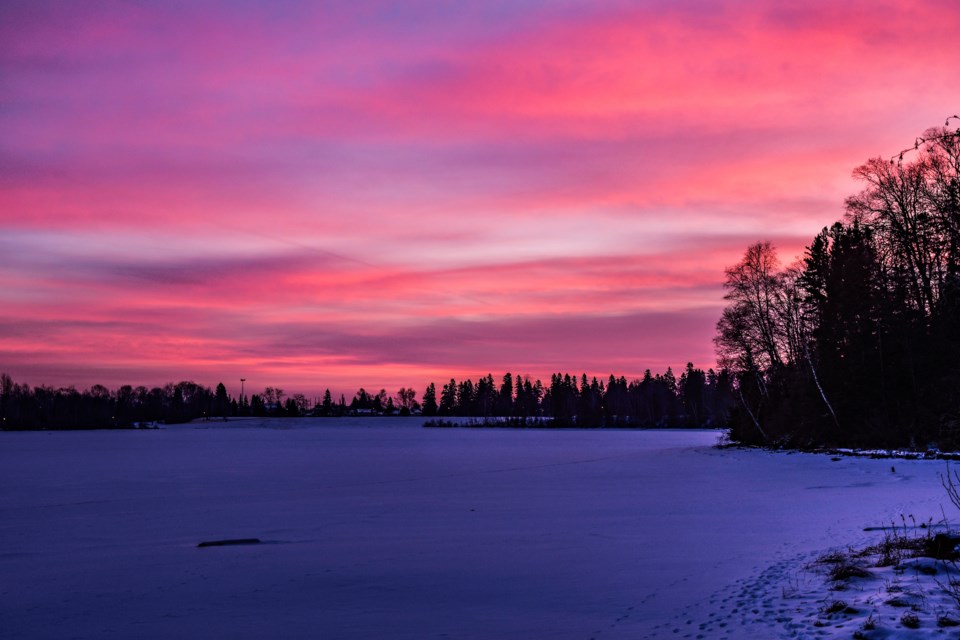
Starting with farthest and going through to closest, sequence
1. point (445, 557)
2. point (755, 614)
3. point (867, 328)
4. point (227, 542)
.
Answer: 1. point (867, 328)
2. point (227, 542)
3. point (445, 557)
4. point (755, 614)

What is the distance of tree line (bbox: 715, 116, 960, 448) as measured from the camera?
4331 cm

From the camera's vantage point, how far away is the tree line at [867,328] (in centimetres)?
4331

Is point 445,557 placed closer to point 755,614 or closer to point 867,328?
point 755,614

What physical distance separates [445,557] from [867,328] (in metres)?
42.5

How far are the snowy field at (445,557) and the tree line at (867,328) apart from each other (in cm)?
1468

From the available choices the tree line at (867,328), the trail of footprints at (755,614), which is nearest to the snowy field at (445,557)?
the trail of footprints at (755,614)

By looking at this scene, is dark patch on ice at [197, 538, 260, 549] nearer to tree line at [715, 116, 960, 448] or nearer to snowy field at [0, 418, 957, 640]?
snowy field at [0, 418, 957, 640]

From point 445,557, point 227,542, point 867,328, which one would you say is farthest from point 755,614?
point 867,328

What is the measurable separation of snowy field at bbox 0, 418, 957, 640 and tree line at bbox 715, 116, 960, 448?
578 inches

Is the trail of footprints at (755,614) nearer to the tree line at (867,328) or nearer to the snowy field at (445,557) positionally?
the snowy field at (445,557)

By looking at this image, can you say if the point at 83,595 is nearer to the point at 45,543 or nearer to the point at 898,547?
the point at 45,543

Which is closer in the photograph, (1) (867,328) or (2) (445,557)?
(2) (445,557)

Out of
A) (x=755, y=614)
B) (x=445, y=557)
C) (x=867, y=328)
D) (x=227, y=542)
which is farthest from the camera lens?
(x=867, y=328)

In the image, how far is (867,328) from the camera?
49156 millimetres
